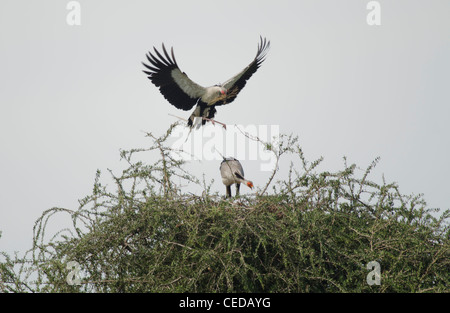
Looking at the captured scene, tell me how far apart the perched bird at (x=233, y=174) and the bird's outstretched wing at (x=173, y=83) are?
1706mm

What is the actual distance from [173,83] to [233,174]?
7.06 ft

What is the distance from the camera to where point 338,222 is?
16.0 ft

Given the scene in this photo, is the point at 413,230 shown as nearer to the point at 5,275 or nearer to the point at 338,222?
the point at 338,222

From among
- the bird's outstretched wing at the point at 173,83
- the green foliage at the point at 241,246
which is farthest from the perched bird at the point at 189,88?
Answer: the green foliage at the point at 241,246

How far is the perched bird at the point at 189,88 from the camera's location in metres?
8.08

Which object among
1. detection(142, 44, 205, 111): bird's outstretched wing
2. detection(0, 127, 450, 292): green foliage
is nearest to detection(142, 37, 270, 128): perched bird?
detection(142, 44, 205, 111): bird's outstretched wing

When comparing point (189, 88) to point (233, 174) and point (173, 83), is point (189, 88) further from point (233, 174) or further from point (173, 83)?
point (233, 174)

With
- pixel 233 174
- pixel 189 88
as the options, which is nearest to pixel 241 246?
pixel 233 174

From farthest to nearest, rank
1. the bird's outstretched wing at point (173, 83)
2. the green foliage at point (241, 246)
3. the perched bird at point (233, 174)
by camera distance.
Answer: the bird's outstretched wing at point (173, 83) < the perched bird at point (233, 174) < the green foliage at point (241, 246)

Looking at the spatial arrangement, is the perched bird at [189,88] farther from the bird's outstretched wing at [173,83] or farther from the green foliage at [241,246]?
the green foliage at [241,246]

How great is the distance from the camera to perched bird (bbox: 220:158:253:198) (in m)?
6.68

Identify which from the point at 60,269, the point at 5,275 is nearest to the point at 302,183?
the point at 60,269

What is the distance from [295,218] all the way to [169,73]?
13.8 ft
